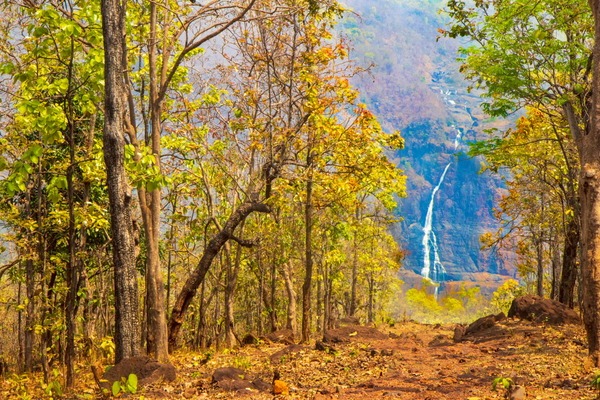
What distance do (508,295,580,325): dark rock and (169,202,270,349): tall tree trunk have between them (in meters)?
8.63

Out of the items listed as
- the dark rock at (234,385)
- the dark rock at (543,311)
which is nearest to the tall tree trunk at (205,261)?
the dark rock at (234,385)

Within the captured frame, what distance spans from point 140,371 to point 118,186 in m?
2.71

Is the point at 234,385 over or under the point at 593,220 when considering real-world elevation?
under

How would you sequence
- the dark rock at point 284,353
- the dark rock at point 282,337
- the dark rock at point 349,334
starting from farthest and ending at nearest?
the dark rock at point 282,337 < the dark rock at point 349,334 < the dark rock at point 284,353

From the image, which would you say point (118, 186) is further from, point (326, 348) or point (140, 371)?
point (326, 348)

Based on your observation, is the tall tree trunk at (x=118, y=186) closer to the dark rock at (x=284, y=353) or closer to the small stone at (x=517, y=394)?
the dark rock at (x=284, y=353)

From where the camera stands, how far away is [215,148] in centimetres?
1697

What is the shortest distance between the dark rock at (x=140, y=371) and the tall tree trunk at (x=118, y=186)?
5.7 inches

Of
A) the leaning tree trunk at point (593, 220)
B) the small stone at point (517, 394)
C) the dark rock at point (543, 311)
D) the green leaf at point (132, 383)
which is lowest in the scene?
the dark rock at point (543, 311)

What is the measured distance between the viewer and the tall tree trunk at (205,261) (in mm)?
12367

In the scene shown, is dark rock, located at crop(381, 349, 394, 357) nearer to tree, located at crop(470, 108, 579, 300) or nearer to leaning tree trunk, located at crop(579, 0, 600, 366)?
leaning tree trunk, located at crop(579, 0, 600, 366)

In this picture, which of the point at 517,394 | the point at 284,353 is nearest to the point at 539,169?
the point at 284,353

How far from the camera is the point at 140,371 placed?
303 inches

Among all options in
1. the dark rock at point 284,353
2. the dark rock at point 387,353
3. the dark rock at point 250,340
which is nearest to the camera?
the dark rock at point 284,353
